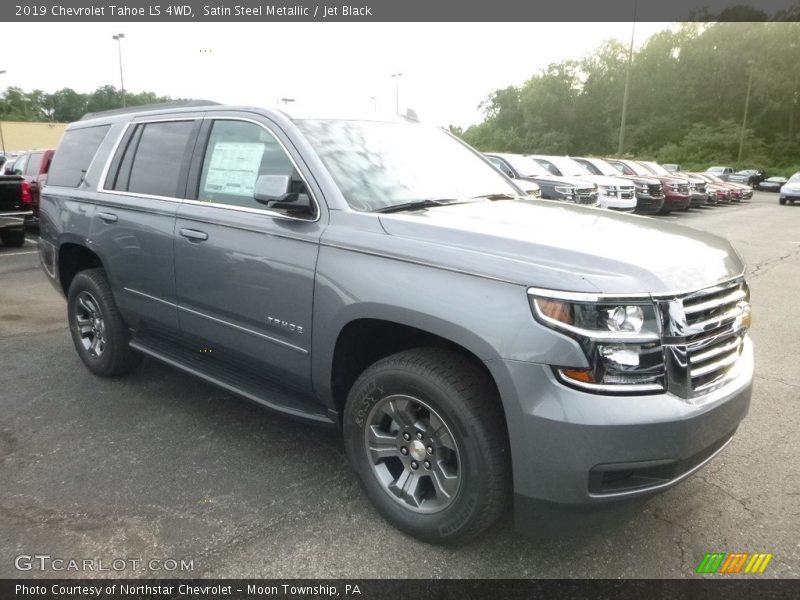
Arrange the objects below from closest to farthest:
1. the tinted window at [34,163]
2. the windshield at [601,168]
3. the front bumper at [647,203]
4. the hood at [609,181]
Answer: the tinted window at [34,163] → the hood at [609,181] → the front bumper at [647,203] → the windshield at [601,168]

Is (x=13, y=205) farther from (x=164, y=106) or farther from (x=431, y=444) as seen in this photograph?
(x=431, y=444)

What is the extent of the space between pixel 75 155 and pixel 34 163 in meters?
11.1

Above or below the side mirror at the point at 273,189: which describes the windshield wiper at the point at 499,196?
below

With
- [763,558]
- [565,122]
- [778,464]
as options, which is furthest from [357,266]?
[565,122]

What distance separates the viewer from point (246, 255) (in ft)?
10.5

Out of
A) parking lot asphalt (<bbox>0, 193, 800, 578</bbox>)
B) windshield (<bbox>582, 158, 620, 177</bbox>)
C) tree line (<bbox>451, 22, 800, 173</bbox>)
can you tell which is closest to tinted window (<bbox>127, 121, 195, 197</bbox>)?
parking lot asphalt (<bbox>0, 193, 800, 578</bbox>)

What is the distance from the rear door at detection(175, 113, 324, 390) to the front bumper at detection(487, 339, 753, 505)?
1143 mm

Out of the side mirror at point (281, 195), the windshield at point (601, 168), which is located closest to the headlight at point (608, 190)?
the windshield at point (601, 168)

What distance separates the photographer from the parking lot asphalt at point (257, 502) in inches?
102

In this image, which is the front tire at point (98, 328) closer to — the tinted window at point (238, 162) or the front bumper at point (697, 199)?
the tinted window at point (238, 162)

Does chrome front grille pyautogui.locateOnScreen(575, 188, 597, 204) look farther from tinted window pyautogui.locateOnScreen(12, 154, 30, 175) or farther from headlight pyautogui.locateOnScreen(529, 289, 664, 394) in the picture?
tinted window pyautogui.locateOnScreen(12, 154, 30, 175)

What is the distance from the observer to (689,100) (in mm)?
61469

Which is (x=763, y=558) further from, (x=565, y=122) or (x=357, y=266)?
(x=565, y=122)

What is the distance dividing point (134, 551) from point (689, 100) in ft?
227
